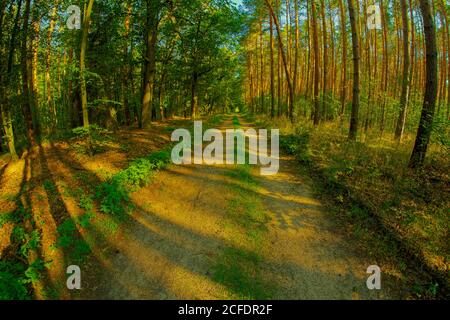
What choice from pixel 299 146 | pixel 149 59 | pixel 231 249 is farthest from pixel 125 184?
pixel 149 59

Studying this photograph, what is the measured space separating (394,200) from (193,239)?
4.77 metres

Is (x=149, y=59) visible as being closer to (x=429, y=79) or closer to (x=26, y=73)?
(x=26, y=73)

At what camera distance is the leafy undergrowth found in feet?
15.1

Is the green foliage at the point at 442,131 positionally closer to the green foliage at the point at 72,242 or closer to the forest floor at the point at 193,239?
the forest floor at the point at 193,239

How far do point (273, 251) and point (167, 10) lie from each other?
14.3m

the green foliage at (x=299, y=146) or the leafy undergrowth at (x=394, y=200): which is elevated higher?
the green foliage at (x=299, y=146)

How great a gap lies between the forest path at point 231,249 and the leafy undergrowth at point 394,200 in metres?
0.62

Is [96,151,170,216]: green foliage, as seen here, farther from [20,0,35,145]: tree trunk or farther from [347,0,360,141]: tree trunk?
[347,0,360,141]: tree trunk

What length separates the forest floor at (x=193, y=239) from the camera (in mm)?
4234

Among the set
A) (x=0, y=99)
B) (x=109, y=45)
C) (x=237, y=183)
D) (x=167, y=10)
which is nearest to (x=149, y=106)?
(x=109, y=45)

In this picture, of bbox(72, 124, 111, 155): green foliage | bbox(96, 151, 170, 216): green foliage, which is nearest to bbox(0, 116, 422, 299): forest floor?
bbox(96, 151, 170, 216): green foliage

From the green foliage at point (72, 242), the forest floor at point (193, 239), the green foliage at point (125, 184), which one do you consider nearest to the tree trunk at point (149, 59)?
the green foliage at point (125, 184)
